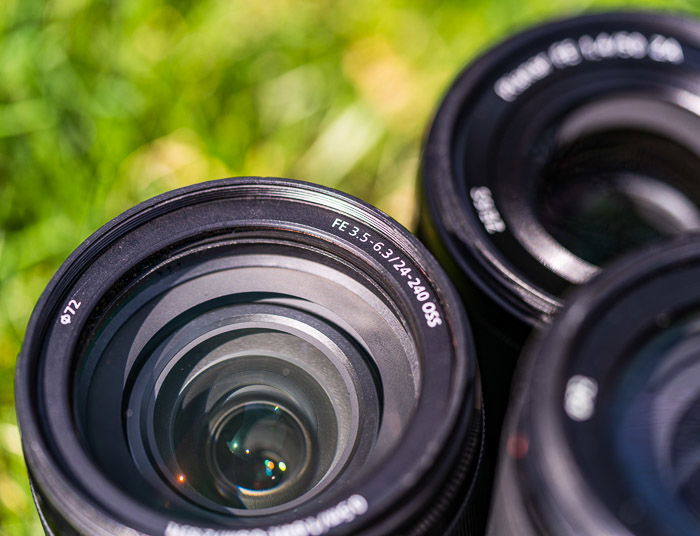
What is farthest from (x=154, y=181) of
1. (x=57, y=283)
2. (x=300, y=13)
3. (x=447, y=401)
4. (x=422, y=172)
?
(x=447, y=401)

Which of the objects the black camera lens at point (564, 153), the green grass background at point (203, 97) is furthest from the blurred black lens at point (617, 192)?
the green grass background at point (203, 97)

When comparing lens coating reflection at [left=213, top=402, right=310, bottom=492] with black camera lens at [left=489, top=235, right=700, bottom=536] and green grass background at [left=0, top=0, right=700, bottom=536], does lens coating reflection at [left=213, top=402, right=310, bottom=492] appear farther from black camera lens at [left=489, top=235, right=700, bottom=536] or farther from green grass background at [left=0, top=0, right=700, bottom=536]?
green grass background at [left=0, top=0, right=700, bottom=536]

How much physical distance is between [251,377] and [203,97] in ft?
3.51

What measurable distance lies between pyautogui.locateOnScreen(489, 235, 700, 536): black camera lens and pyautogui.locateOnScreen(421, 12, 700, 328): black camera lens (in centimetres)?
37

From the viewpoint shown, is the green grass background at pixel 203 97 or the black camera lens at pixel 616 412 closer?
the black camera lens at pixel 616 412

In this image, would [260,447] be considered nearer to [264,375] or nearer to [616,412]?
[264,375]

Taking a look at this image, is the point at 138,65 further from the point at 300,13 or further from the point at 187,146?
the point at 300,13

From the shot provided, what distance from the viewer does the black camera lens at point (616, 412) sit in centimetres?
83

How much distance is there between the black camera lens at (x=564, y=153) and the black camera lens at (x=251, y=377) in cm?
26

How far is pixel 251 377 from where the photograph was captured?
4.05 feet

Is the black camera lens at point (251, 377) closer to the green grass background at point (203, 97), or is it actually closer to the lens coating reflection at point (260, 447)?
the lens coating reflection at point (260, 447)

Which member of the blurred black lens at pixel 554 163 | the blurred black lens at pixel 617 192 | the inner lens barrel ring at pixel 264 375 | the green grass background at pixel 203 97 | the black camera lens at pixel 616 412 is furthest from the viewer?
the green grass background at pixel 203 97

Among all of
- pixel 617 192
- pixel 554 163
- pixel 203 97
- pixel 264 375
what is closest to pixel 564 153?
pixel 554 163

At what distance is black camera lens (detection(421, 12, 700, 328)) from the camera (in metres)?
1.36
